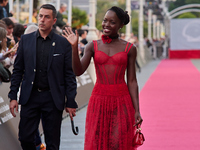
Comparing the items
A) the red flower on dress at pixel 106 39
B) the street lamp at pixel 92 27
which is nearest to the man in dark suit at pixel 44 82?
the red flower on dress at pixel 106 39

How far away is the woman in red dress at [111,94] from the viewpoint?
4.61 m

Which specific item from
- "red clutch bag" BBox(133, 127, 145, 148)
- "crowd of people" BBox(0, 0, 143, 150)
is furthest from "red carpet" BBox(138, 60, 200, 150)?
"red clutch bag" BBox(133, 127, 145, 148)

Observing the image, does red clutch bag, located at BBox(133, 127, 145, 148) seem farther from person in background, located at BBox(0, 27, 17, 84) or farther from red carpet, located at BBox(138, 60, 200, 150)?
red carpet, located at BBox(138, 60, 200, 150)

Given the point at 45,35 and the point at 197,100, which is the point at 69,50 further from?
the point at 197,100

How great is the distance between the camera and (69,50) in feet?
17.1

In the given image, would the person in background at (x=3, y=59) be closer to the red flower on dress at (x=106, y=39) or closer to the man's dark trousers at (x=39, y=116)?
the man's dark trousers at (x=39, y=116)

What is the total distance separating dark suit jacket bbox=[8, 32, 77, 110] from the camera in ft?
16.6

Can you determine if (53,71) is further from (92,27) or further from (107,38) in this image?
(92,27)

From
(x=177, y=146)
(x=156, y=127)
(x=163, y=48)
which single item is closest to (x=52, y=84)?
(x=177, y=146)

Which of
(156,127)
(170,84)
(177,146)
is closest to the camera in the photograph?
(177,146)

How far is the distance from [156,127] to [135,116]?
418 centimetres

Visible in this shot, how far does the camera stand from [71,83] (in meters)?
5.18

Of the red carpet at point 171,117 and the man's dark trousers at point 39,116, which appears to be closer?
the man's dark trousers at point 39,116

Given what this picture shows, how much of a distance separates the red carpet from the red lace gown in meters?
2.50
